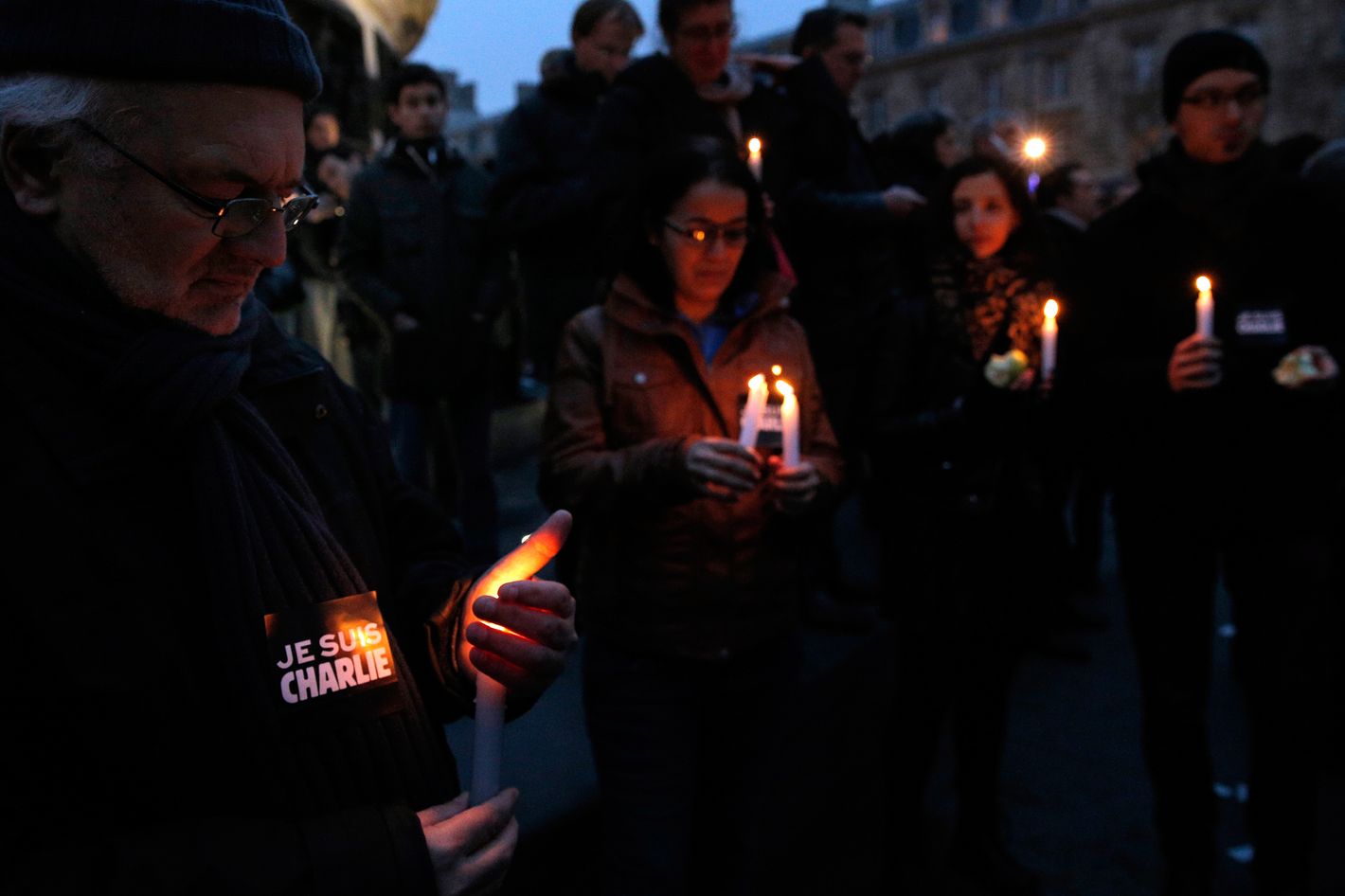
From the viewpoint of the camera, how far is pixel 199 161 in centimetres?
102

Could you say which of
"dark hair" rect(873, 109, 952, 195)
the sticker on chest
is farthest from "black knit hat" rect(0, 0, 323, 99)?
"dark hair" rect(873, 109, 952, 195)

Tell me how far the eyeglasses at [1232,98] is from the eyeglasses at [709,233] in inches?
64.7

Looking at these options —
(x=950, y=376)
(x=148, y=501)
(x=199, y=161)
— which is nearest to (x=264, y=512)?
(x=148, y=501)

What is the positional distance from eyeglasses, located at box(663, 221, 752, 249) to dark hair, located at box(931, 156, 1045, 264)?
117 centimetres

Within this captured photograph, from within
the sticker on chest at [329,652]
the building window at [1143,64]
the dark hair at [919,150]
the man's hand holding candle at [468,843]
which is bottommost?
the man's hand holding candle at [468,843]

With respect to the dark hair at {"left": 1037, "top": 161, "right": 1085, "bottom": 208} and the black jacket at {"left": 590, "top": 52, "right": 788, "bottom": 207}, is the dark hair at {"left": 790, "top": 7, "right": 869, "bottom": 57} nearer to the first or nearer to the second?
the black jacket at {"left": 590, "top": 52, "right": 788, "bottom": 207}

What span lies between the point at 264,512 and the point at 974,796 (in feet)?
8.82

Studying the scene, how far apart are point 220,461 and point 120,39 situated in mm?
441

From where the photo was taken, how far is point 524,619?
115cm

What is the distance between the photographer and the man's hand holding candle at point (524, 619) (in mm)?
1133

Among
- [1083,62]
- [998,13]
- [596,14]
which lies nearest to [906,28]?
[998,13]

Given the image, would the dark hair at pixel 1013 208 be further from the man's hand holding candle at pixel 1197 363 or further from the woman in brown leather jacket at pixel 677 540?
the woman in brown leather jacket at pixel 677 540

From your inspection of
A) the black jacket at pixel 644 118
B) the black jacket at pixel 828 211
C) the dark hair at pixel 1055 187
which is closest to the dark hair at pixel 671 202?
the black jacket at pixel 644 118

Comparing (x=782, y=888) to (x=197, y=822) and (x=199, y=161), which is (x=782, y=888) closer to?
(x=197, y=822)
